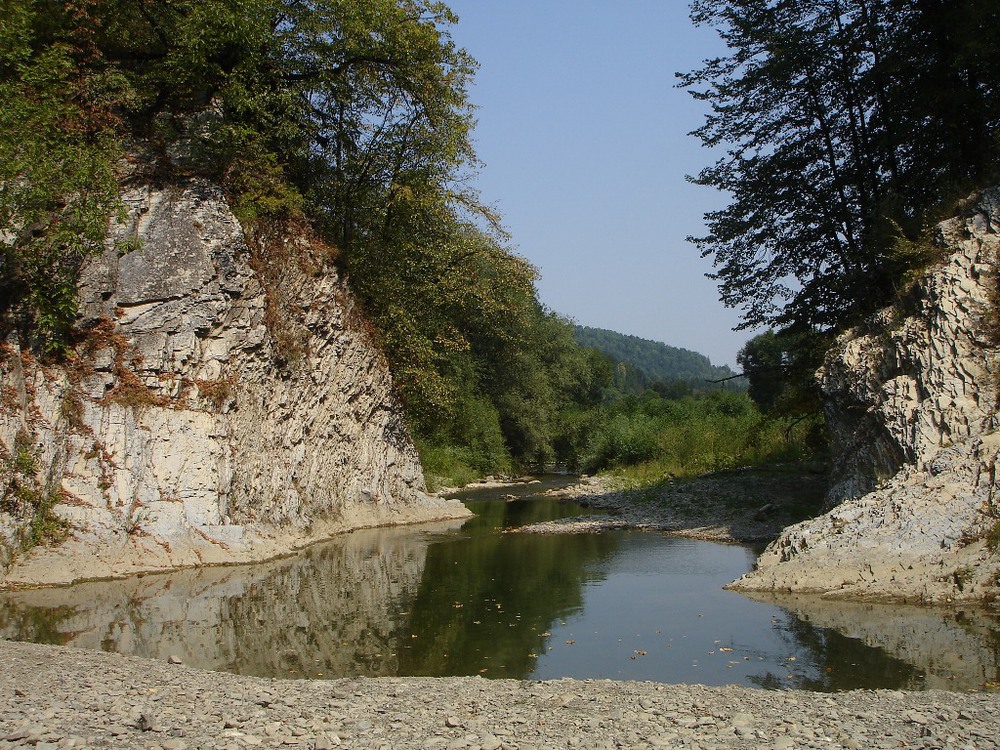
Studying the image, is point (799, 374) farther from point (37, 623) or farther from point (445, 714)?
point (37, 623)

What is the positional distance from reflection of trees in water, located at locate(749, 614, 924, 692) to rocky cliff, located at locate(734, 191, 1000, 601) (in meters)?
3.04

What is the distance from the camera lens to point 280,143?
25.7 meters

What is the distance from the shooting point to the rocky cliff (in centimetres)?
1359

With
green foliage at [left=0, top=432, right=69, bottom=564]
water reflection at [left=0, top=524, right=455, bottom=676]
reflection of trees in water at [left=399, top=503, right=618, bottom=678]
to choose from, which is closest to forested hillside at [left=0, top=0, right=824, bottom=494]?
green foliage at [left=0, top=432, right=69, bottom=564]

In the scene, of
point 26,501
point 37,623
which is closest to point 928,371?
point 37,623

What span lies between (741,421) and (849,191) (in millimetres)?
18296

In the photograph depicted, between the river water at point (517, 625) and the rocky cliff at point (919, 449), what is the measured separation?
108cm

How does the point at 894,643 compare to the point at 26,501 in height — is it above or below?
below

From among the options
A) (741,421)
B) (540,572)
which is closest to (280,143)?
(540,572)

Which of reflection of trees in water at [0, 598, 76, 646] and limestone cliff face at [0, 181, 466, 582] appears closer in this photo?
reflection of trees in water at [0, 598, 76, 646]

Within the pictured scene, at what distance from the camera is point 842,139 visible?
25062 millimetres

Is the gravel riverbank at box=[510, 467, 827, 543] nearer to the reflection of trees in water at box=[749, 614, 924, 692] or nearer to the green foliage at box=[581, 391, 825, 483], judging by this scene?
the green foliage at box=[581, 391, 825, 483]

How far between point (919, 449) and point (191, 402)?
15.4 m

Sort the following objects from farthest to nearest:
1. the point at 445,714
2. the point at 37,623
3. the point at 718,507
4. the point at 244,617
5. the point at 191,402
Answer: the point at 718,507
the point at 191,402
the point at 244,617
the point at 37,623
the point at 445,714
